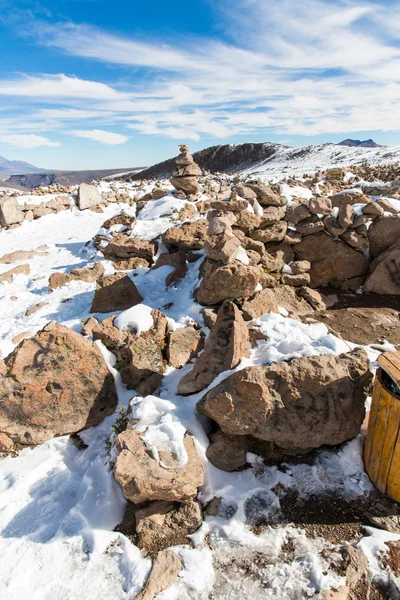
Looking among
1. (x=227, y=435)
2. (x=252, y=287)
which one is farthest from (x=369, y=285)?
(x=227, y=435)

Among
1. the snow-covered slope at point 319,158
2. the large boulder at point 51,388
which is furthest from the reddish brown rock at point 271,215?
the snow-covered slope at point 319,158

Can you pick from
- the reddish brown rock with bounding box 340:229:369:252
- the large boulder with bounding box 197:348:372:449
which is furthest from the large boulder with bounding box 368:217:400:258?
the large boulder with bounding box 197:348:372:449

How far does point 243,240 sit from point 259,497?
193 inches

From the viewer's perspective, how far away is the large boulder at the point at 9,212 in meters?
14.9

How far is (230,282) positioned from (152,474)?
3.02 metres

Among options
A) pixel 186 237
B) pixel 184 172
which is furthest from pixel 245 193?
pixel 184 172

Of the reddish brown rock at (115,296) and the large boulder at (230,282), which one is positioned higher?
the large boulder at (230,282)

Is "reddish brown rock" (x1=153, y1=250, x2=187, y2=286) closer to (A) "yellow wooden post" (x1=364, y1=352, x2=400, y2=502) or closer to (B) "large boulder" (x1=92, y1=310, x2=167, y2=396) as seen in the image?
(B) "large boulder" (x1=92, y1=310, x2=167, y2=396)

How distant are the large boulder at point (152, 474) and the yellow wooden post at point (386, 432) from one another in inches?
67.6

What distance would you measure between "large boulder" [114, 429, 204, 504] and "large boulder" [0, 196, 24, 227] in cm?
1455

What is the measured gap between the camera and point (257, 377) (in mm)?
3607

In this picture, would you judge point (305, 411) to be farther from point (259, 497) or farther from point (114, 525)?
point (114, 525)

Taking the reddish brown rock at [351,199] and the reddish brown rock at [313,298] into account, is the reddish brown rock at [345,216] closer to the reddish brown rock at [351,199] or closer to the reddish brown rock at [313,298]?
the reddish brown rock at [351,199]

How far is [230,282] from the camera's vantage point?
5355mm
